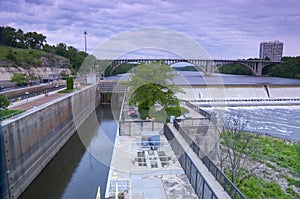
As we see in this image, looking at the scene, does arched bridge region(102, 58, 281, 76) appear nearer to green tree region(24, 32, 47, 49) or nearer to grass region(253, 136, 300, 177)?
grass region(253, 136, 300, 177)

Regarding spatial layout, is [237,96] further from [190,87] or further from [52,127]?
[52,127]

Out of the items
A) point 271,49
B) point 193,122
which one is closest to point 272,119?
point 193,122

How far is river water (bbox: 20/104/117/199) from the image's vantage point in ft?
40.3

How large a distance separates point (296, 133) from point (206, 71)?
23.0m

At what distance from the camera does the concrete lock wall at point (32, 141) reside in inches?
423

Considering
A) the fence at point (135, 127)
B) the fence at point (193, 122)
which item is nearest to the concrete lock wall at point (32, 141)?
the fence at point (135, 127)

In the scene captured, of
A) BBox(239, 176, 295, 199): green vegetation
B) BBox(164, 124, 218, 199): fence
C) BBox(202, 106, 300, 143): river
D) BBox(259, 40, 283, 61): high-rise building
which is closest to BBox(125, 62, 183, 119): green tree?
BBox(202, 106, 300, 143): river

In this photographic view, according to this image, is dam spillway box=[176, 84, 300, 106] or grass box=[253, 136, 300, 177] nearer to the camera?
grass box=[253, 136, 300, 177]

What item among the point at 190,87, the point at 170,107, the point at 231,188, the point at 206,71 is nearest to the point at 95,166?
the point at 170,107

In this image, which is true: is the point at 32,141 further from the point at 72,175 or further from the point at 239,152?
the point at 239,152

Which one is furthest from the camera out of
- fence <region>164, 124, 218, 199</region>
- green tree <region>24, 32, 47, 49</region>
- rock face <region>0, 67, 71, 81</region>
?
green tree <region>24, 32, 47, 49</region>

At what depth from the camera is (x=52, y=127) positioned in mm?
17797

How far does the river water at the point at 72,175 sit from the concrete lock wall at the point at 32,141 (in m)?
0.48

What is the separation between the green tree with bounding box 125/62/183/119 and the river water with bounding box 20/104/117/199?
15.9 feet
